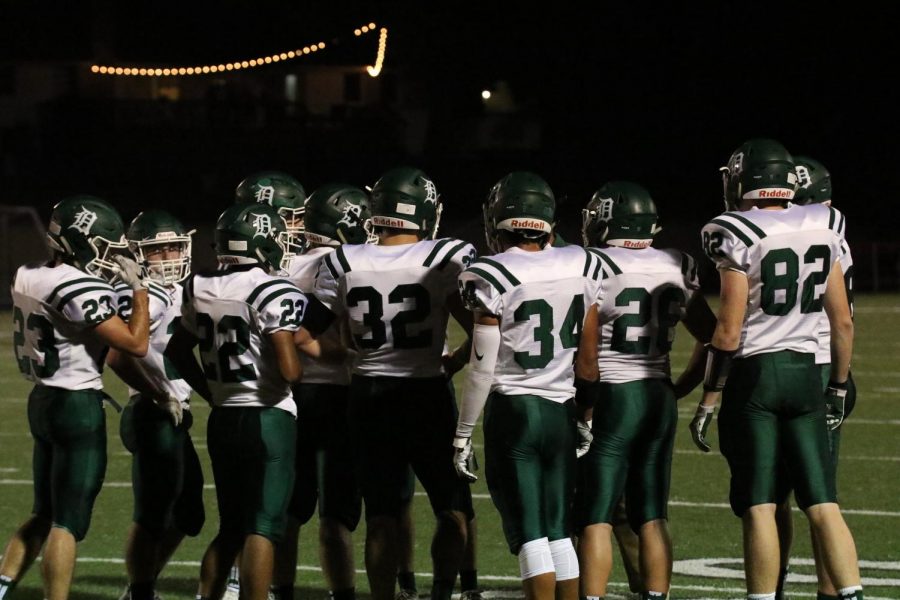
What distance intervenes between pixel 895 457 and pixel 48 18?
32847 mm

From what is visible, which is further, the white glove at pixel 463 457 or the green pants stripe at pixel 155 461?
the green pants stripe at pixel 155 461

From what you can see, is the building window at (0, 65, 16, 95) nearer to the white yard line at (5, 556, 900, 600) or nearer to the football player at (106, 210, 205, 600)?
the white yard line at (5, 556, 900, 600)

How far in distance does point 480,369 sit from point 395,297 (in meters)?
0.51

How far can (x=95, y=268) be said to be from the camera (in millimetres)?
5609

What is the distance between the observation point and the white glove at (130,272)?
5.38 metres

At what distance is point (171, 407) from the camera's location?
5758 mm

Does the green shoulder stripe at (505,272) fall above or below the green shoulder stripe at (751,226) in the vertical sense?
below

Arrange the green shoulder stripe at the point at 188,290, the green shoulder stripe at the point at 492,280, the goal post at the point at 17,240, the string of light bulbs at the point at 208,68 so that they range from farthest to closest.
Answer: the string of light bulbs at the point at 208,68 < the goal post at the point at 17,240 < the green shoulder stripe at the point at 188,290 < the green shoulder stripe at the point at 492,280

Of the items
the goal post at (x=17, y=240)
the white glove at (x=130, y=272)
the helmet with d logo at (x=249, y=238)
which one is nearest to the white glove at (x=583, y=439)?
the helmet with d logo at (x=249, y=238)

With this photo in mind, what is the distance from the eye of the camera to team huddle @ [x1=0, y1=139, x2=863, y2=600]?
5.03m

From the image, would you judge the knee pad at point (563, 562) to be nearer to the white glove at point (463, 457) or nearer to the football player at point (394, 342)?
the white glove at point (463, 457)

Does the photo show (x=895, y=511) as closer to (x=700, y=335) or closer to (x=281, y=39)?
(x=700, y=335)

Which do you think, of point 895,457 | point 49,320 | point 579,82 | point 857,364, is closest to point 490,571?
point 49,320

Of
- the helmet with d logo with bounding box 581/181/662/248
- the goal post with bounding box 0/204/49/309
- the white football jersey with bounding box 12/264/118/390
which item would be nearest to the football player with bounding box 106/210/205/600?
the white football jersey with bounding box 12/264/118/390
